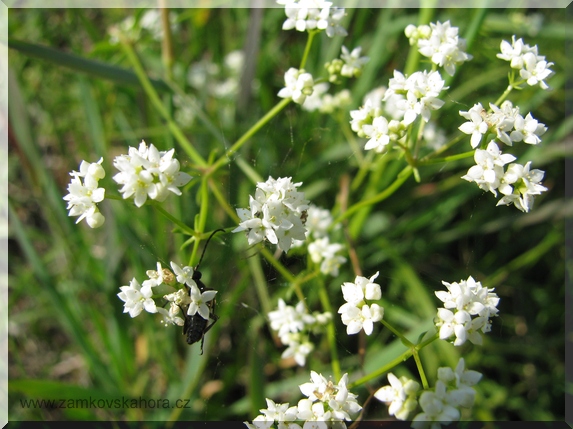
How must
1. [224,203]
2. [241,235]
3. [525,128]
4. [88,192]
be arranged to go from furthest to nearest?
[241,235] < [224,203] < [525,128] < [88,192]

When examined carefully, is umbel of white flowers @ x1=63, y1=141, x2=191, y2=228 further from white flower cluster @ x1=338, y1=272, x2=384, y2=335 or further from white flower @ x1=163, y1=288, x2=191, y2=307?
white flower cluster @ x1=338, y1=272, x2=384, y2=335

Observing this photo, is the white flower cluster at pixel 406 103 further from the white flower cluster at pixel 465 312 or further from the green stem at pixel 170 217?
the green stem at pixel 170 217

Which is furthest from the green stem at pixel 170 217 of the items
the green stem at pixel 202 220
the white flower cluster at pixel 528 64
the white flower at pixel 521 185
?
the white flower cluster at pixel 528 64

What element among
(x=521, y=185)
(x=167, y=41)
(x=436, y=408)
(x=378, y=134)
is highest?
(x=167, y=41)

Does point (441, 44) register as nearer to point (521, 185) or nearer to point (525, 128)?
point (525, 128)

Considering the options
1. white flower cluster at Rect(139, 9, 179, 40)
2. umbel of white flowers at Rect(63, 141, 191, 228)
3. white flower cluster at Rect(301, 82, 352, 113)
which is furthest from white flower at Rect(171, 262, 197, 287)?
white flower cluster at Rect(139, 9, 179, 40)

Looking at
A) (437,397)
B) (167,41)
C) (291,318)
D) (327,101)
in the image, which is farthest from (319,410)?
(167,41)

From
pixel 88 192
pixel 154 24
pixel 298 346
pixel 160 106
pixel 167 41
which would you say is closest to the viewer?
pixel 88 192
